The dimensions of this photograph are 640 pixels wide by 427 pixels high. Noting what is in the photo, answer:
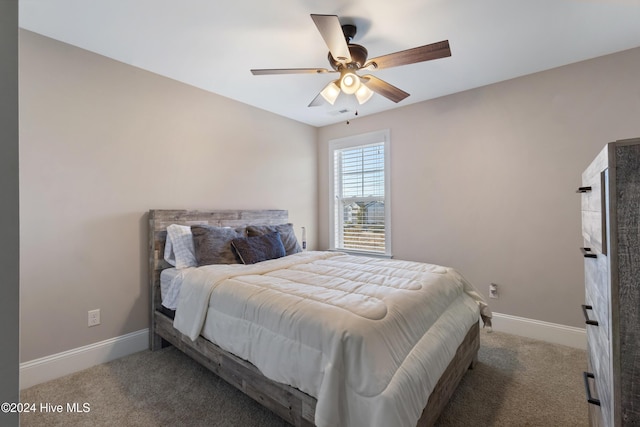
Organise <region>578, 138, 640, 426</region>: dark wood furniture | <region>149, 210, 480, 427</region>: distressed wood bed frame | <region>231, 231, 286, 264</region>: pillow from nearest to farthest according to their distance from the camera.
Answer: <region>578, 138, 640, 426</region>: dark wood furniture, <region>149, 210, 480, 427</region>: distressed wood bed frame, <region>231, 231, 286, 264</region>: pillow

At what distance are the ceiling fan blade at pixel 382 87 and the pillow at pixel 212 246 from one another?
1.81 meters

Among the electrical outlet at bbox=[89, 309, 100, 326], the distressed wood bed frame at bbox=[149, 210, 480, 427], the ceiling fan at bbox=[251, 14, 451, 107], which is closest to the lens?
the distressed wood bed frame at bbox=[149, 210, 480, 427]

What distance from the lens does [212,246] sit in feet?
8.23

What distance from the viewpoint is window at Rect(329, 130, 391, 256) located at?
3820 mm

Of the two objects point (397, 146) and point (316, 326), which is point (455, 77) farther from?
point (316, 326)

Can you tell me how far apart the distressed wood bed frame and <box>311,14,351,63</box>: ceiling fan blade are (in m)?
1.92

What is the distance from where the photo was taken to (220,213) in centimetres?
306

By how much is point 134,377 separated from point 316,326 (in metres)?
1.70

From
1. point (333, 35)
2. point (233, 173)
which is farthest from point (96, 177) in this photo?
point (333, 35)

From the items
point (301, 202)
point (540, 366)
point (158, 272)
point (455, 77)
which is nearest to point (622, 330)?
point (540, 366)

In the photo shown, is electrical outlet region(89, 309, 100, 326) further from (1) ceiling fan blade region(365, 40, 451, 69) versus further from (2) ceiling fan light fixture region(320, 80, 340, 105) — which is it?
(1) ceiling fan blade region(365, 40, 451, 69)

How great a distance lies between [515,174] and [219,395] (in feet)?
10.5
